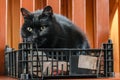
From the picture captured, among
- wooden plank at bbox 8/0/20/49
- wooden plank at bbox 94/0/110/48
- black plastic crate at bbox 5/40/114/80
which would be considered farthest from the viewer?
wooden plank at bbox 8/0/20/49

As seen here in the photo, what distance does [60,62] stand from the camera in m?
0.81

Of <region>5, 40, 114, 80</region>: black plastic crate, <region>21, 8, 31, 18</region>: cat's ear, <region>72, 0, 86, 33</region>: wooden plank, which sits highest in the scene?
<region>72, 0, 86, 33</region>: wooden plank

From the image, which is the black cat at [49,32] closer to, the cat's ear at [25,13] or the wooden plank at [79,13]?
the cat's ear at [25,13]

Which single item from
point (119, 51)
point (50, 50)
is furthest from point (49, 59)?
point (119, 51)

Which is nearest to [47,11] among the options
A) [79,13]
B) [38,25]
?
[38,25]

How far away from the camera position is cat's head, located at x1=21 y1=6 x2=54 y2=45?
2.86ft

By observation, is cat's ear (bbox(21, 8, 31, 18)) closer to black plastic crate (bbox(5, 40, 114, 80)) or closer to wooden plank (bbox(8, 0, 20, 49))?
black plastic crate (bbox(5, 40, 114, 80))

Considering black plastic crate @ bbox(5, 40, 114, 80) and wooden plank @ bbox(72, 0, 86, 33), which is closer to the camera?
black plastic crate @ bbox(5, 40, 114, 80)

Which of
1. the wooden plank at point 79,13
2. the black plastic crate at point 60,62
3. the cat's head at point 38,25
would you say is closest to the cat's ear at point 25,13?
the cat's head at point 38,25

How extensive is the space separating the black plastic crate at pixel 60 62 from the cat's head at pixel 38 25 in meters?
0.09

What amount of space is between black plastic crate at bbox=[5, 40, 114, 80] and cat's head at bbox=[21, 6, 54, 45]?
9 centimetres

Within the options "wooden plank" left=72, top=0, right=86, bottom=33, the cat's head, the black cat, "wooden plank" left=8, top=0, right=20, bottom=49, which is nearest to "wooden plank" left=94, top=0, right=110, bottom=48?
"wooden plank" left=72, top=0, right=86, bottom=33

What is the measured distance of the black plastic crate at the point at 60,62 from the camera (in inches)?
29.6

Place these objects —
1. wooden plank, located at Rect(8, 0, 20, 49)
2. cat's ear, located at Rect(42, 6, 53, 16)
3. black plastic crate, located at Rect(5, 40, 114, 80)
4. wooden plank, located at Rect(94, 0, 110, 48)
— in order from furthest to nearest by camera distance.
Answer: wooden plank, located at Rect(8, 0, 20, 49)
wooden plank, located at Rect(94, 0, 110, 48)
cat's ear, located at Rect(42, 6, 53, 16)
black plastic crate, located at Rect(5, 40, 114, 80)
